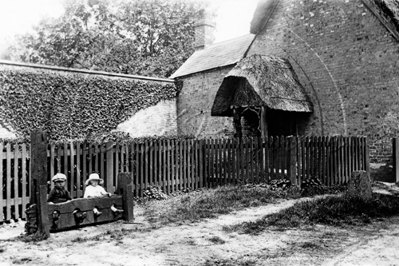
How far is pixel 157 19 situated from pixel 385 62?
28441 millimetres

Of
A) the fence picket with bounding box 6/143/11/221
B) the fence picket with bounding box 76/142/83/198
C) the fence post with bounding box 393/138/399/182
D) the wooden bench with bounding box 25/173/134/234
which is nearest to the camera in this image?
the wooden bench with bounding box 25/173/134/234

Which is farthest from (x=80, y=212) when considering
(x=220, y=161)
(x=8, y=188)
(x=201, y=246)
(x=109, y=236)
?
(x=220, y=161)

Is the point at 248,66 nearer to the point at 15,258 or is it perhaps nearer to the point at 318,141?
the point at 318,141

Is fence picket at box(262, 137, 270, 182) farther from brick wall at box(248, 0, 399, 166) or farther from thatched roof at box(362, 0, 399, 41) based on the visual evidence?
thatched roof at box(362, 0, 399, 41)

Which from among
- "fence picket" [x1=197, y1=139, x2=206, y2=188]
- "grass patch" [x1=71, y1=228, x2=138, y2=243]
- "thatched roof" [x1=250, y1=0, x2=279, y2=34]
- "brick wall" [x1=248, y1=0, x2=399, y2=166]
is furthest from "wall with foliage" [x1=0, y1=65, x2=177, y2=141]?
"grass patch" [x1=71, y1=228, x2=138, y2=243]

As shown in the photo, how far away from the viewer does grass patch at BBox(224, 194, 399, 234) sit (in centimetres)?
686

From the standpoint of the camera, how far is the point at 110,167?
9195mm

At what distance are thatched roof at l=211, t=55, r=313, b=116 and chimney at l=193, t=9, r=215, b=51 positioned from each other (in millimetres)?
11982

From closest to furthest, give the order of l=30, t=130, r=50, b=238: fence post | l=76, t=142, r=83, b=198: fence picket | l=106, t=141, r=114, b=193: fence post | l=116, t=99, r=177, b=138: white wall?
l=30, t=130, r=50, b=238: fence post
l=76, t=142, r=83, b=198: fence picket
l=106, t=141, r=114, b=193: fence post
l=116, t=99, r=177, b=138: white wall

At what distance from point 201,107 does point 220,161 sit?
10174 millimetres

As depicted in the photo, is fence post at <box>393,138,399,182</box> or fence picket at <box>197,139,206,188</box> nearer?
fence picket at <box>197,139,206,188</box>

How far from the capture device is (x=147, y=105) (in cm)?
2173

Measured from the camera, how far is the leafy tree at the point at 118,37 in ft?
117

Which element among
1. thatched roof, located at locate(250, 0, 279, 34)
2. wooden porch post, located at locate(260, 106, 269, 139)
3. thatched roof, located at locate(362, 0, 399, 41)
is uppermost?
thatched roof, located at locate(250, 0, 279, 34)
